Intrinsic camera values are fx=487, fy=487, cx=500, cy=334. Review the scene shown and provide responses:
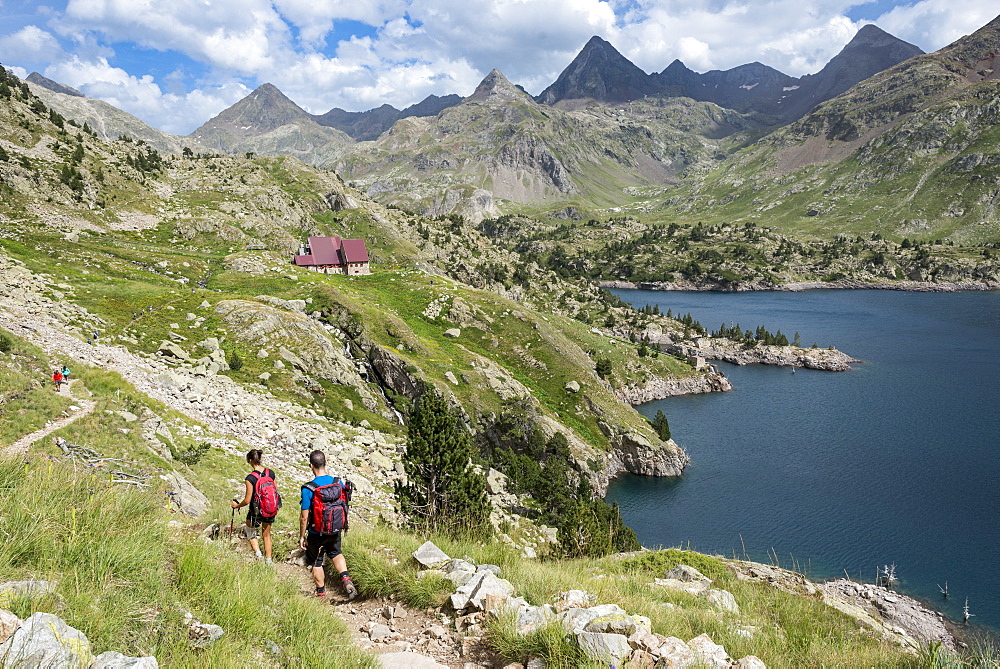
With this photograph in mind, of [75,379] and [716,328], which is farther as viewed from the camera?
[716,328]

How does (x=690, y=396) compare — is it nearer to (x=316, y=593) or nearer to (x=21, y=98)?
(x=316, y=593)

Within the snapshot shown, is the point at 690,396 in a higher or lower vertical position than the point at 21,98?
lower

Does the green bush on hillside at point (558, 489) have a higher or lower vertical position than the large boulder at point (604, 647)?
lower

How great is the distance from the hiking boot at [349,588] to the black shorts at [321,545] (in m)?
0.65

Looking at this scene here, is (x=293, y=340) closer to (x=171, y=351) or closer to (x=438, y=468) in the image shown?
(x=171, y=351)

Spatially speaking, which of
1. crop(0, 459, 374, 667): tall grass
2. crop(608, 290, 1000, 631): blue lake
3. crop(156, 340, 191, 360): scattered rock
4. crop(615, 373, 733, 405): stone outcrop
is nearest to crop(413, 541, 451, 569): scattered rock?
crop(0, 459, 374, 667): tall grass

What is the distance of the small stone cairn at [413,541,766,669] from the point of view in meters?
7.52

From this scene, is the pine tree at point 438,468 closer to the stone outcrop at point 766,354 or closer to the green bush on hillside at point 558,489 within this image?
the green bush on hillside at point 558,489

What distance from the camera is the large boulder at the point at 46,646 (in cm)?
450

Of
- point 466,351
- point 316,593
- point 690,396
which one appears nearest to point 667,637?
point 316,593

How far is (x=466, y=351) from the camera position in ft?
250

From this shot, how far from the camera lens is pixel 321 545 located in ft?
37.2

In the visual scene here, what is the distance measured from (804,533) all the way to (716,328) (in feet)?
423

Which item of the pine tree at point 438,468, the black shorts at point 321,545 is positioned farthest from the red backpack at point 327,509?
the pine tree at point 438,468
